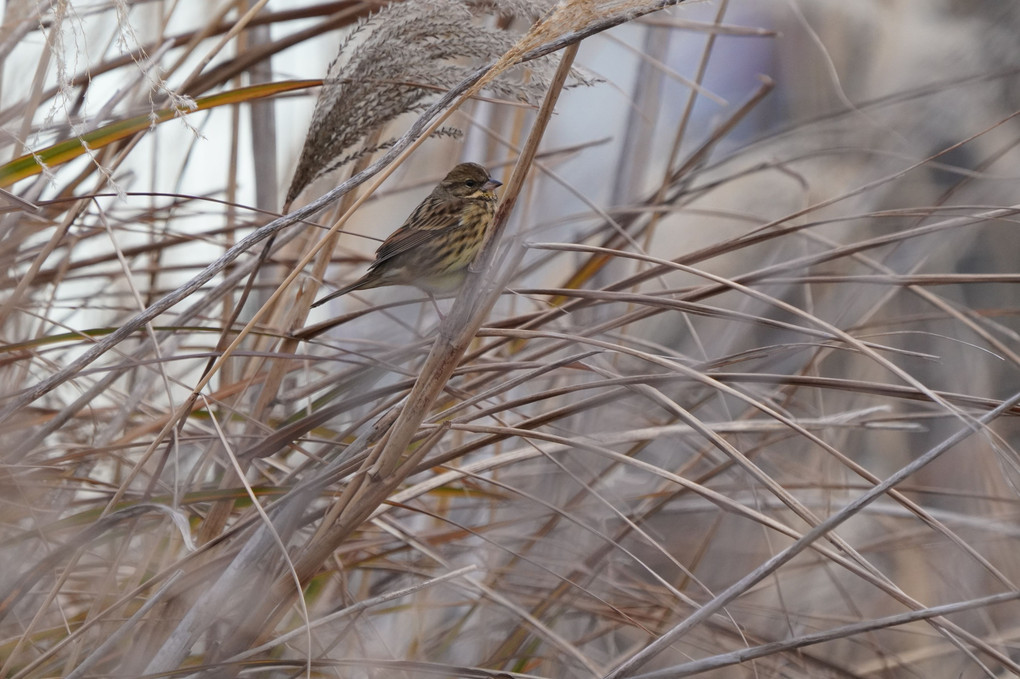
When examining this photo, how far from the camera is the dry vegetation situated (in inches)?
50.8

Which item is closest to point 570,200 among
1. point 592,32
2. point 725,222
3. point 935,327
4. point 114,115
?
point 935,327

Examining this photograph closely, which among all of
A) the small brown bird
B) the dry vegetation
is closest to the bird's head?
the small brown bird

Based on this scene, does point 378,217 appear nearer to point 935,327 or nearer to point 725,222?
A: point 725,222

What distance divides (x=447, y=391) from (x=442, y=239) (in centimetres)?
90

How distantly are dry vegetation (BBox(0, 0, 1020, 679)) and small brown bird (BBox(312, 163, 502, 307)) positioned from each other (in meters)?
0.14

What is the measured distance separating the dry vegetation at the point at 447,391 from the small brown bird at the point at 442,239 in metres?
0.14

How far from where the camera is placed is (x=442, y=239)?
231 centimetres

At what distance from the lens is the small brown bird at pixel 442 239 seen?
217 centimetres

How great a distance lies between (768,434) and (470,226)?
0.99 meters

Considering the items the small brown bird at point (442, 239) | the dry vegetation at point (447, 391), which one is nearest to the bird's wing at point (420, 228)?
the small brown bird at point (442, 239)

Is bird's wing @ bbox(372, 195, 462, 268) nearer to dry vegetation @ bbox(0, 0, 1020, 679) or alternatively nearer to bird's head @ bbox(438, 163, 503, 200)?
bird's head @ bbox(438, 163, 503, 200)

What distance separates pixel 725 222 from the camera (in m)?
5.40

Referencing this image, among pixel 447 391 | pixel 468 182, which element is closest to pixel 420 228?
pixel 468 182

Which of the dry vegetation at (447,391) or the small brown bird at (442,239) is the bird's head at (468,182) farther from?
the dry vegetation at (447,391)
